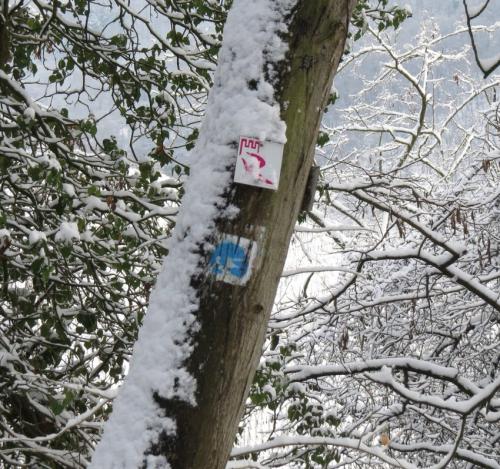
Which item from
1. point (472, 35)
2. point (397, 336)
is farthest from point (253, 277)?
point (397, 336)

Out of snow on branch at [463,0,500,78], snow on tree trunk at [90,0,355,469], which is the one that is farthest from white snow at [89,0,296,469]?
snow on branch at [463,0,500,78]

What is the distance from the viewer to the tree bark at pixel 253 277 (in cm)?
133

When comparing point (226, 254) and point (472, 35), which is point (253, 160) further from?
point (472, 35)

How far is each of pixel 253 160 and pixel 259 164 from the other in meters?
0.02

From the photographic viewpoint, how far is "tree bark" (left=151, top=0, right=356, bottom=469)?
4.37 ft

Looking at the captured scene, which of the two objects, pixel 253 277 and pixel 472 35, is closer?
pixel 253 277

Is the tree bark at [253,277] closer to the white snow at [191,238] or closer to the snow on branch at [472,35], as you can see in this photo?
the white snow at [191,238]

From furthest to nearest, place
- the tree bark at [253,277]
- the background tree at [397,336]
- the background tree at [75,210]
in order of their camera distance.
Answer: the background tree at [397,336], the background tree at [75,210], the tree bark at [253,277]

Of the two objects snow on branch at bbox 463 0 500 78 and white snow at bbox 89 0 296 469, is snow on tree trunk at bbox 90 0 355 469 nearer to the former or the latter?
white snow at bbox 89 0 296 469

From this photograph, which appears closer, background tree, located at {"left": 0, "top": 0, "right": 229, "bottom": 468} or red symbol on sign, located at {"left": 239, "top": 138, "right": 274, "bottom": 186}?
red symbol on sign, located at {"left": 239, "top": 138, "right": 274, "bottom": 186}

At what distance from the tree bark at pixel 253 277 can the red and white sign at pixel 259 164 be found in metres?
0.02

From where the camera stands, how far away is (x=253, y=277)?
1.38 m

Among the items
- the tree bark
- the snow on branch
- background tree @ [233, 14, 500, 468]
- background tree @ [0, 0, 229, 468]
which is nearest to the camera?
the tree bark

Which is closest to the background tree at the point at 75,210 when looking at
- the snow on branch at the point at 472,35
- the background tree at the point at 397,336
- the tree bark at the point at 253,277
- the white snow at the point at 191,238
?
the background tree at the point at 397,336
